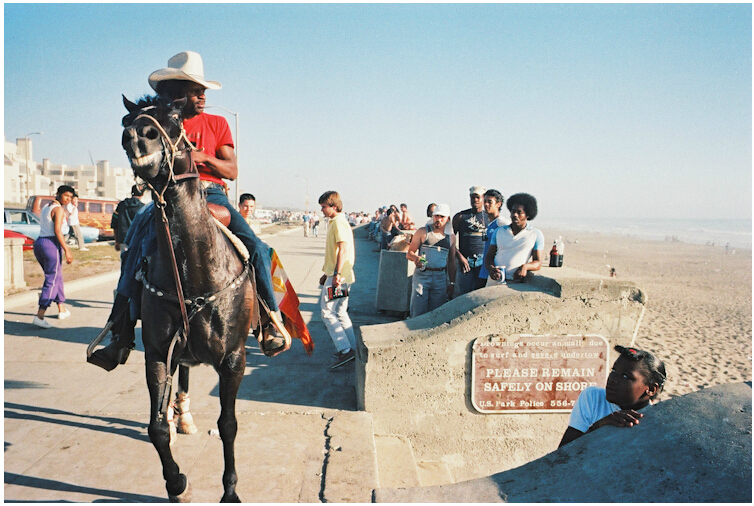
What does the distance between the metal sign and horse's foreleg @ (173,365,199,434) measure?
261cm

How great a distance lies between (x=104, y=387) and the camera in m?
5.52

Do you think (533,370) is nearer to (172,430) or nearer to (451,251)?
(451,251)

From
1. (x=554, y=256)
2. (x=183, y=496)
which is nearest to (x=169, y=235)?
(x=183, y=496)

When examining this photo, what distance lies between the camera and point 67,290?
11039 millimetres

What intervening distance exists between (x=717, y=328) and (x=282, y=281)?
13.4m

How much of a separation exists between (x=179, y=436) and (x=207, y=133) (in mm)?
2639

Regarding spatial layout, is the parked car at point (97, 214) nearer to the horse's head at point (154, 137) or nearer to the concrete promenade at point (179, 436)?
the concrete promenade at point (179, 436)

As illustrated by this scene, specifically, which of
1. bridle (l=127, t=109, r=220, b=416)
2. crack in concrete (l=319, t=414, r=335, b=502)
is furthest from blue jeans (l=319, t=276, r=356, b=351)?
bridle (l=127, t=109, r=220, b=416)

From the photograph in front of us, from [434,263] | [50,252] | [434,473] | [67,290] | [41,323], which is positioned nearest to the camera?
[434,473]

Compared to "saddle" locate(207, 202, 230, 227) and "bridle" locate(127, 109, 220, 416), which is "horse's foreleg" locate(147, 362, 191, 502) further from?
"saddle" locate(207, 202, 230, 227)

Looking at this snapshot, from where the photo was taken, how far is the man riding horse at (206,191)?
10.9 feet

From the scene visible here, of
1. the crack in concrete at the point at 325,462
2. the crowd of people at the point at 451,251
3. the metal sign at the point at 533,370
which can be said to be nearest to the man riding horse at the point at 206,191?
the crack in concrete at the point at 325,462

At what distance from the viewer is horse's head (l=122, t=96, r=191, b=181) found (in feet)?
8.05

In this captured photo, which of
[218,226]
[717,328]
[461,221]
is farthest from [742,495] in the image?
[717,328]
